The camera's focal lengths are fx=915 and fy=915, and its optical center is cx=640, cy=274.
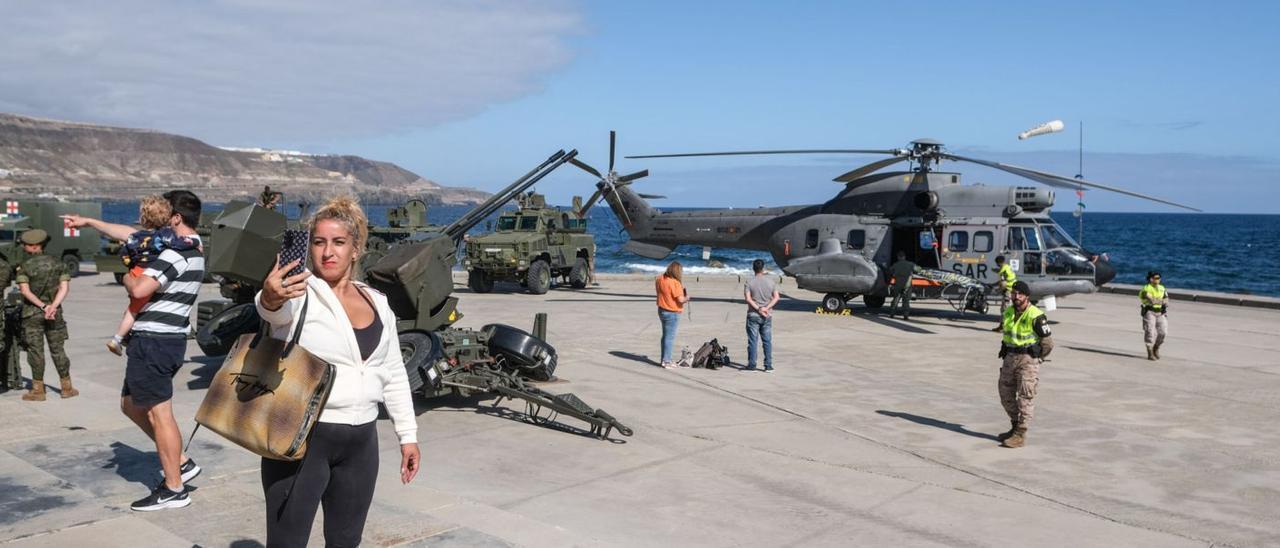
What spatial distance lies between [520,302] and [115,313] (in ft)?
24.5

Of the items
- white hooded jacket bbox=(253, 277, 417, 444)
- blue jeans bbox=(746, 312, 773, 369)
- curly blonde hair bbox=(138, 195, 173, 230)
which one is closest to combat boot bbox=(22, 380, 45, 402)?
curly blonde hair bbox=(138, 195, 173, 230)

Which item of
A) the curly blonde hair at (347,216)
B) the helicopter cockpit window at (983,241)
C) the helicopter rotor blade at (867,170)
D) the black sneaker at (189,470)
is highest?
the helicopter rotor blade at (867,170)

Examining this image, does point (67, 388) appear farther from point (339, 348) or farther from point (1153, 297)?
point (1153, 297)

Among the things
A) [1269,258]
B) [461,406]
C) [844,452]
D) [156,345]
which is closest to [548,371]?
[461,406]

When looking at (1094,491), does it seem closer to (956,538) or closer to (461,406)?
(956,538)

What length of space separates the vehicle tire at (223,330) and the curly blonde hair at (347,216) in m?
6.11

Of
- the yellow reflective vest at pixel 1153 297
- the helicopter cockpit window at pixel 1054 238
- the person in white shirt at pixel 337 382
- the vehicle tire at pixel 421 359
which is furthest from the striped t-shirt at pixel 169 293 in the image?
the helicopter cockpit window at pixel 1054 238

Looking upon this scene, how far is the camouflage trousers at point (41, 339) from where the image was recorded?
26.2ft

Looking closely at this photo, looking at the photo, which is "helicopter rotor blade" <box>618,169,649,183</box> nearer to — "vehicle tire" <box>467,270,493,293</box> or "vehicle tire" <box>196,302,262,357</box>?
"vehicle tire" <box>467,270,493,293</box>

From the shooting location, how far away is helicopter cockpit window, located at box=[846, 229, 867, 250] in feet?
58.8

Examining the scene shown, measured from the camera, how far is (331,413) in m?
3.05

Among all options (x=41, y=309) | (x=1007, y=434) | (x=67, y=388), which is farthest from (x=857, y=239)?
(x=41, y=309)

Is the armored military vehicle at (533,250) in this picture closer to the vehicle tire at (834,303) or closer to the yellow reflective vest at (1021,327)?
the vehicle tire at (834,303)

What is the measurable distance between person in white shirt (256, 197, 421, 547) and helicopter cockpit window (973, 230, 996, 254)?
50.6 feet
